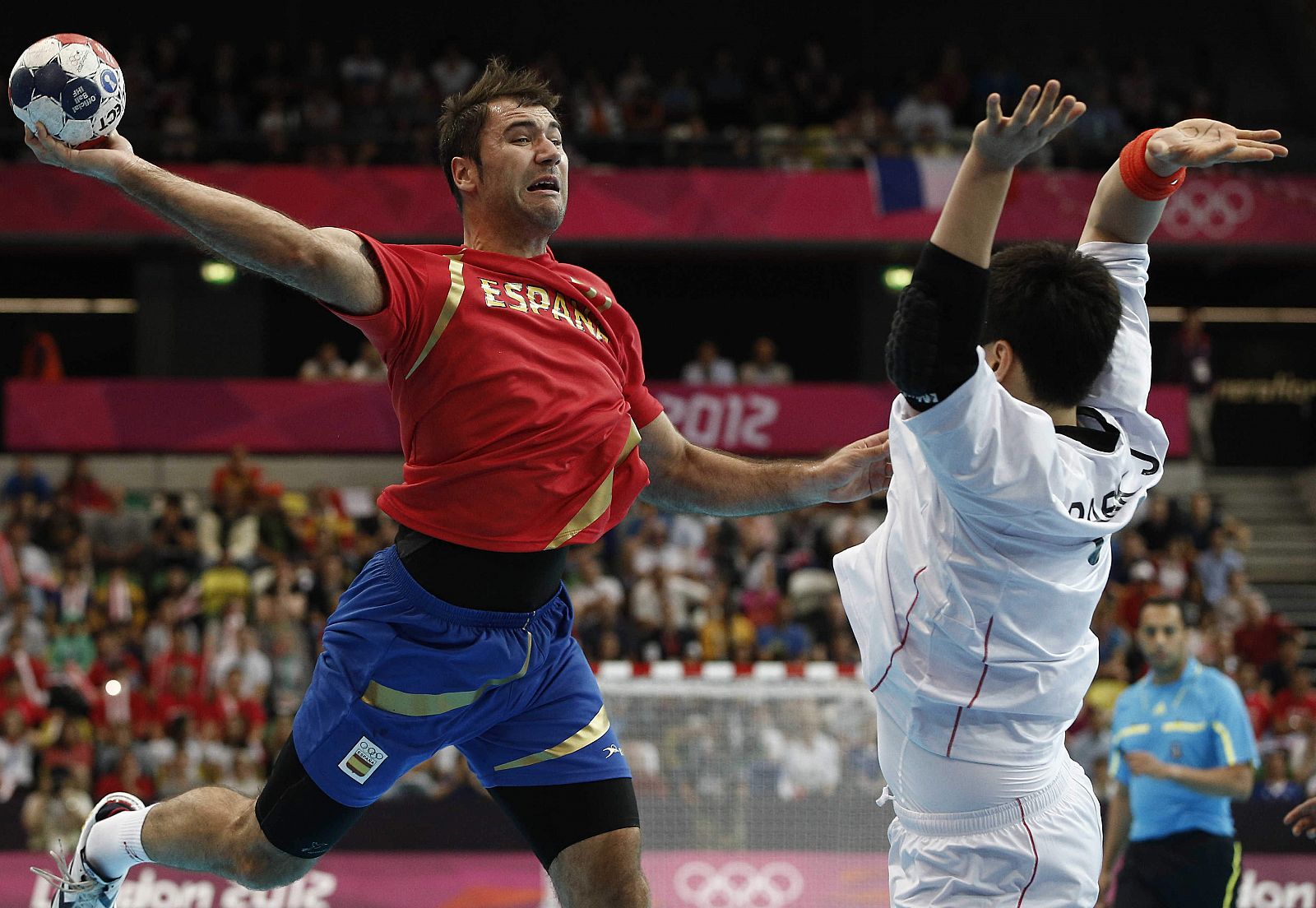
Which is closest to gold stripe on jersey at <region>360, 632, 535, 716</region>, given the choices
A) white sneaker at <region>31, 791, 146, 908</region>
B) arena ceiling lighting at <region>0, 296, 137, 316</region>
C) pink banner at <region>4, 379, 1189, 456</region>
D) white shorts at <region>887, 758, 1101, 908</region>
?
white sneaker at <region>31, 791, 146, 908</region>

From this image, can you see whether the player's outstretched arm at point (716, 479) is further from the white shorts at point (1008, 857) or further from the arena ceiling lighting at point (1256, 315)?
the arena ceiling lighting at point (1256, 315)

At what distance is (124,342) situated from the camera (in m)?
26.1

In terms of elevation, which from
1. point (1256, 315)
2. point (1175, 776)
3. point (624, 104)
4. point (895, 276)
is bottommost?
point (1175, 776)

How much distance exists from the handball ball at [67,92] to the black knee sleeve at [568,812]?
2364mm

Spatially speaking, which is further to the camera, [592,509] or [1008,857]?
[592,509]

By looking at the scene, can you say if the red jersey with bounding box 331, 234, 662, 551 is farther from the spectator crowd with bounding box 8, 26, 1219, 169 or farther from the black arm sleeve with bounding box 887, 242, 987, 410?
the spectator crowd with bounding box 8, 26, 1219, 169

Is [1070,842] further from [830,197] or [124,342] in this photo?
[124,342]

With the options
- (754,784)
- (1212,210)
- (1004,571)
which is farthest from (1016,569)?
(1212,210)

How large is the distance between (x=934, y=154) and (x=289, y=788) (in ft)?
61.8

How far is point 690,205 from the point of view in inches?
862

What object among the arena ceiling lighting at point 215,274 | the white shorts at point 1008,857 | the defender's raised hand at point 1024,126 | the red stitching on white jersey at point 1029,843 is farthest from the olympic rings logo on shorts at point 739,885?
the arena ceiling lighting at point 215,274

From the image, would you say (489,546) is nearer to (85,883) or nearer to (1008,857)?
(1008,857)

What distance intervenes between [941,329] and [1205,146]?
95 centimetres

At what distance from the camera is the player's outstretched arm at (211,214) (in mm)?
3811
